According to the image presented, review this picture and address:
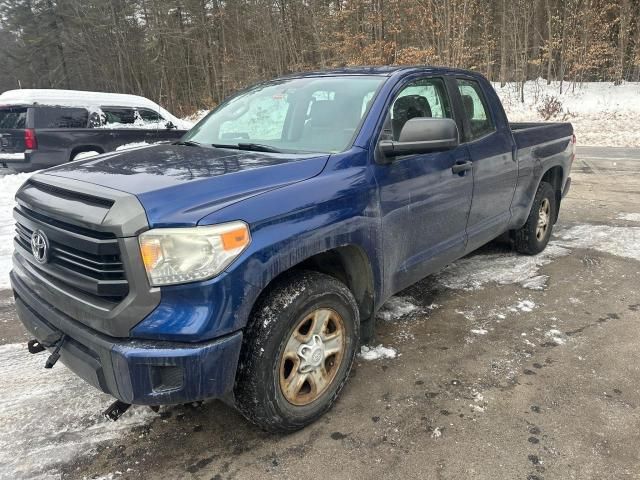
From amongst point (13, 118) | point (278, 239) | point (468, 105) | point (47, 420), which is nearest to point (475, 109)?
point (468, 105)

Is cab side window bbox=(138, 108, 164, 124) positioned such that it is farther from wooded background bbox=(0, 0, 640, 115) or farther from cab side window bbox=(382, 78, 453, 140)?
wooded background bbox=(0, 0, 640, 115)

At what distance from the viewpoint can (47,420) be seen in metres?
2.64

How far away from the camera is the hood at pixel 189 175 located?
2053mm

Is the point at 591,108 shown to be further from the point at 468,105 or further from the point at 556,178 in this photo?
the point at 468,105

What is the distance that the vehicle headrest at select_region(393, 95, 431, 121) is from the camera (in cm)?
320

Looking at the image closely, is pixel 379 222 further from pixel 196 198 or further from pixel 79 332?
pixel 79 332

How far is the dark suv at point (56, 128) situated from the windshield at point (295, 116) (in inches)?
298

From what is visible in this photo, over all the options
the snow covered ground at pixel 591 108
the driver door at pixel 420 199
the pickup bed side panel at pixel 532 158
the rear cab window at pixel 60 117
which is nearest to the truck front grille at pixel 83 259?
the driver door at pixel 420 199

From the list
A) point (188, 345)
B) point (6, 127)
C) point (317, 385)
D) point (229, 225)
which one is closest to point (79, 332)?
point (188, 345)

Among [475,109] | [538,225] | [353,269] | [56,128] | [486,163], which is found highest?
[56,128]

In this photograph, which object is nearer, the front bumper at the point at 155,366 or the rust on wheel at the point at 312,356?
the front bumper at the point at 155,366

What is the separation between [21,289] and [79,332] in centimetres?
73

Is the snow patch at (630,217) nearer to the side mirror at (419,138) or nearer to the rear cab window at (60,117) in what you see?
the side mirror at (419,138)

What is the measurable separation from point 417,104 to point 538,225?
252 cm
